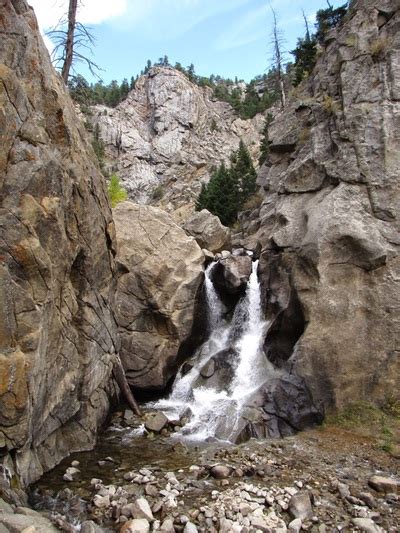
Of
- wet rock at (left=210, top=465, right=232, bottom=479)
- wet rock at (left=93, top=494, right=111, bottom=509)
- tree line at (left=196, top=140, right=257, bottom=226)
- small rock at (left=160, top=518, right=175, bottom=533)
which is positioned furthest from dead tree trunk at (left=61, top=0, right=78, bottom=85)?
tree line at (left=196, top=140, right=257, bottom=226)

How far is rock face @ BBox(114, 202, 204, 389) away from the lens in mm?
→ 18812

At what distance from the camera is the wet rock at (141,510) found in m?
9.17

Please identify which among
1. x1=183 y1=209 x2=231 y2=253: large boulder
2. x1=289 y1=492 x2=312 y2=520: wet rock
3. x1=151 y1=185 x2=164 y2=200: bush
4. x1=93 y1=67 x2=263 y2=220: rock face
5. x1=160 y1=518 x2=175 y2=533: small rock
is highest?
x1=93 y1=67 x2=263 y2=220: rock face

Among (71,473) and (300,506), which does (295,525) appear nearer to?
(300,506)

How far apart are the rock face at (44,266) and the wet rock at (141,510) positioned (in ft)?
9.39

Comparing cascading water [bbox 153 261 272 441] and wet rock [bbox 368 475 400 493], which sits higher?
cascading water [bbox 153 261 272 441]

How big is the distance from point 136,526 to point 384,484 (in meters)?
6.44

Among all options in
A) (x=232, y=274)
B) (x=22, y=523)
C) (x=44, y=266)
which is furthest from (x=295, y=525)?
(x=232, y=274)

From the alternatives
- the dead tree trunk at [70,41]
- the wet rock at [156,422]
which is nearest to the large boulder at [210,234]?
the dead tree trunk at [70,41]

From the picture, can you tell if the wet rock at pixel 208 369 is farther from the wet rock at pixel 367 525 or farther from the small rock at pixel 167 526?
the wet rock at pixel 367 525

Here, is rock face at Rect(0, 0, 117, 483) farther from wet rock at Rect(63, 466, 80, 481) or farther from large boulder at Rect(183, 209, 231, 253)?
large boulder at Rect(183, 209, 231, 253)

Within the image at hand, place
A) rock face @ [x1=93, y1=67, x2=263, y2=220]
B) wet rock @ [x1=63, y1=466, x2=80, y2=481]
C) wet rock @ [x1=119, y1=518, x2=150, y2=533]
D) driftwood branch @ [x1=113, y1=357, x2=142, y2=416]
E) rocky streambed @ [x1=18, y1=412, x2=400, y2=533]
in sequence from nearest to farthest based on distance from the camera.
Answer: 1. wet rock @ [x1=119, y1=518, x2=150, y2=533]
2. rocky streambed @ [x1=18, y1=412, x2=400, y2=533]
3. wet rock @ [x1=63, y1=466, x2=80, y2=481]
4. driftwood branch @ [x1=113, y1=357, x2=142, y2=416]
5. rock face @ [x1=93, y1=67, x2=263, y2=220]

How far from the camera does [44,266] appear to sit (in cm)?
1048

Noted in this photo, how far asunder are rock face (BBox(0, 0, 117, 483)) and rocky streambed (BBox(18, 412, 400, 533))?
4.12ft
